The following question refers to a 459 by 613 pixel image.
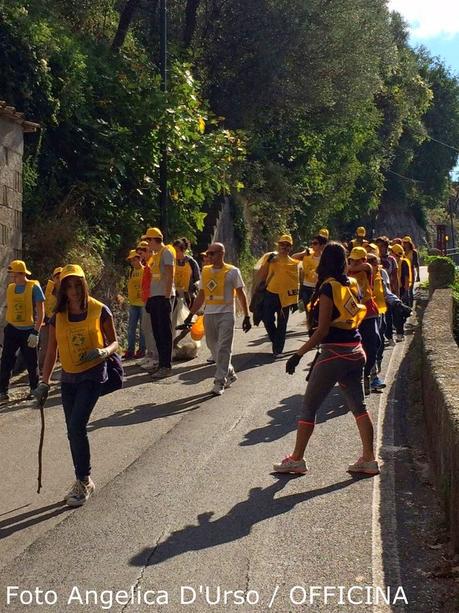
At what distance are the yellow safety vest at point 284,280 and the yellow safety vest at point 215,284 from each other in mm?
2843

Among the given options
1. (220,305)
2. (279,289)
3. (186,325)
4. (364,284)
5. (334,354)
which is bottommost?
(186,325)

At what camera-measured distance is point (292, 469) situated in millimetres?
7059

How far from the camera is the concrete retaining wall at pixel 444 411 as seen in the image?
18.2 ft

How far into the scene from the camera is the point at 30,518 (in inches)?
239

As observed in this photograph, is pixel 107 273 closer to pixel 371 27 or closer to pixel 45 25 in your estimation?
pixel 45 25

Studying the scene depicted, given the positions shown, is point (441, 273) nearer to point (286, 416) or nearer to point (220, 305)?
point (220, 305)

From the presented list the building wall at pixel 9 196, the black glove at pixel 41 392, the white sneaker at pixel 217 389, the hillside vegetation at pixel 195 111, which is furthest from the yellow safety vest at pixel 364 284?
the hillside vegetation at pixel 195 111

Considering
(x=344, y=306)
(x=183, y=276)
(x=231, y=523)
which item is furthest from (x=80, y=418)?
(x=183, y=276)

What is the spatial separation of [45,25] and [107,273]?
14.3ft

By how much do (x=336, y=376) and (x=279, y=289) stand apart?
265 inches

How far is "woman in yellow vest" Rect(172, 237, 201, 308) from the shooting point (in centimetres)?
1334

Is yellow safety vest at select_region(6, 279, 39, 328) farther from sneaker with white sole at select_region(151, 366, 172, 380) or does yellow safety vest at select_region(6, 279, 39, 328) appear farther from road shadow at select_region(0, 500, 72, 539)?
road shadow at select_region(0, 500, 72, 539)

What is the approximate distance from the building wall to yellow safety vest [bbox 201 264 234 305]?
9.97 feet

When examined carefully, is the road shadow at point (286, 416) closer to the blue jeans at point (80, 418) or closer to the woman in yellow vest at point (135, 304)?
the blue jeans at point (80, 418)
